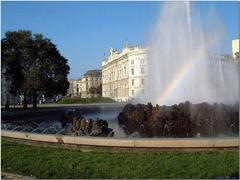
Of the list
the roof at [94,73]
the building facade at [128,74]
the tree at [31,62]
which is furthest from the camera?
the roof at [94,73]

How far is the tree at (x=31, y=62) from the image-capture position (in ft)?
167

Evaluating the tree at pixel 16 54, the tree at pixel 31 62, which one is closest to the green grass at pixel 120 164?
the tree at pixel 31 62

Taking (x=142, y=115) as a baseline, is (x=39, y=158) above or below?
below

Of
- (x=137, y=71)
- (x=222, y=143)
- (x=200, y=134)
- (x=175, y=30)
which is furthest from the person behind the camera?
(x=137, y=71)

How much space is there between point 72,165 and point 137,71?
104 metres

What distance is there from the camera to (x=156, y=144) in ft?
37.0

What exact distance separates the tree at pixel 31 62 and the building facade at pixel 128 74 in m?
49.1

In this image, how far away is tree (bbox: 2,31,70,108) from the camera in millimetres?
50938

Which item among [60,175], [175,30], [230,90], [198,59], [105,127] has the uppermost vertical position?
[175,30]

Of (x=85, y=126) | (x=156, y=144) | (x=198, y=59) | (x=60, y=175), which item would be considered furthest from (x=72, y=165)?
(x=198, y=59)

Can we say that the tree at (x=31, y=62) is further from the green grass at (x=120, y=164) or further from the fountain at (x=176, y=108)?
the green grass at (x=120, y=164)

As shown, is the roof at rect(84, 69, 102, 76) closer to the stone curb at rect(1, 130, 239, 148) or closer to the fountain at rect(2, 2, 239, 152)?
the fountain at rect(2, 2, 239, 152)

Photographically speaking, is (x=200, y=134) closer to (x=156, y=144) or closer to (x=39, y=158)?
(x=156, y=144)

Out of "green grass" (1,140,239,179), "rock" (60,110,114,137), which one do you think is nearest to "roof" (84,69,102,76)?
"rock" (60,110,114,137)
